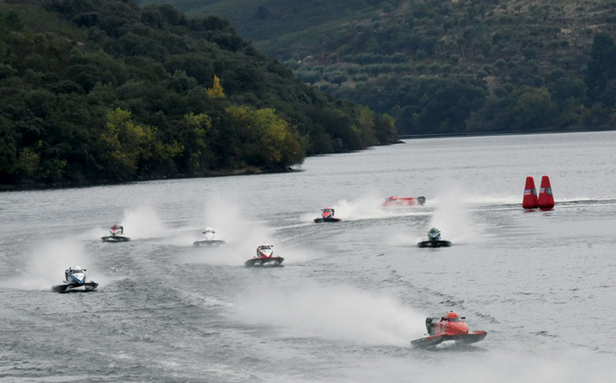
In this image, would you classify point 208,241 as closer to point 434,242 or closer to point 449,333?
point 434,242

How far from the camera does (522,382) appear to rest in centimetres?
3247

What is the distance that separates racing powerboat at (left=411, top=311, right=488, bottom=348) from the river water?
1.16 feet

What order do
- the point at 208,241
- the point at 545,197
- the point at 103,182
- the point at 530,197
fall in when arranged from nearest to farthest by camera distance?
the point at 208,241 → the point at 545,197 → the point at 530,197 → the point at 103,182

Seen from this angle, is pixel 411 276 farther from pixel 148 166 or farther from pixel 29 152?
pixel 148 166

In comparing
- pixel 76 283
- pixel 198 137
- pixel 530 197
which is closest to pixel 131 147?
pixel 198 137

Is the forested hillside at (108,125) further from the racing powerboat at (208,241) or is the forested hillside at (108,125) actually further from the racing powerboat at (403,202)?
the racing powerboat at (208,241)

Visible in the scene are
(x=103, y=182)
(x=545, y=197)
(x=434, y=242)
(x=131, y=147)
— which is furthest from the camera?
(x=131, y=147)

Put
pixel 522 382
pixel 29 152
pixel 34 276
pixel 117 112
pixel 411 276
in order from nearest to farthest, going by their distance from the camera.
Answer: pixel 522 382 < pixel 411 276 < pixel 34 276 < pixel 29 152 < pixel 117 112

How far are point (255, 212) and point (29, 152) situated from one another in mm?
55573

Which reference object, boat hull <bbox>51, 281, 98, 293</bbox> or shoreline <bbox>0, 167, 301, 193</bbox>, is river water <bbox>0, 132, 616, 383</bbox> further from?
shoreline <bbox>0, 167, 301, 193</bbox>

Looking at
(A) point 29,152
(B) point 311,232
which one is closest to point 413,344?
(B) point 311,232

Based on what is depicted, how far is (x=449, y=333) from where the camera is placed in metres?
36.2

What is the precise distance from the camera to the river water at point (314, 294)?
116ft

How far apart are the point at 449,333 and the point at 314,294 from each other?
12610 millimetres
